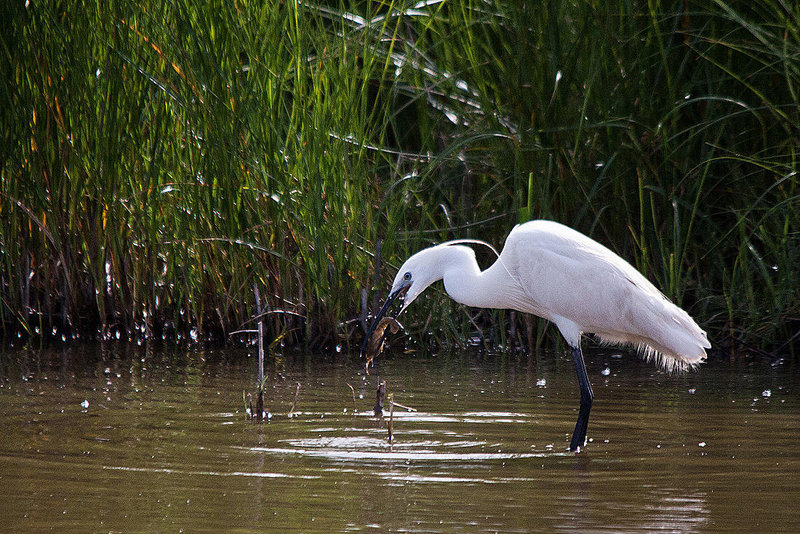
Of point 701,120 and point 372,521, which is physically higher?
point 701,120

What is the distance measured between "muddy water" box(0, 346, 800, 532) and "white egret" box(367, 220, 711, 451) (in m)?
0.34

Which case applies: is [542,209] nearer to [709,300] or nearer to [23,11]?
[709,300]

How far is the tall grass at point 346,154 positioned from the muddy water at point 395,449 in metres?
0.59

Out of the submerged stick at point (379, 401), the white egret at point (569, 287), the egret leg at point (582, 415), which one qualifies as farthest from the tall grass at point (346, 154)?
Answer: the submerged stick at point (379, 401)

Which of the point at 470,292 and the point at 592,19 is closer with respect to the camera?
the point at 470,292

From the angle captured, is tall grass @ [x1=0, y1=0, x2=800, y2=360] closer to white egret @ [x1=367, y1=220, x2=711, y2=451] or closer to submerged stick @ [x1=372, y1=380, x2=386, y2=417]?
white egret @ [x1=367, y1=220, x2=711, y2=451]

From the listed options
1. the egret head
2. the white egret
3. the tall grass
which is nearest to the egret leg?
the white egret

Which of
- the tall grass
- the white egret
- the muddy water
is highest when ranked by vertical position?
the tall grass

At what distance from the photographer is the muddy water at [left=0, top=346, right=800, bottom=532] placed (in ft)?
10.6

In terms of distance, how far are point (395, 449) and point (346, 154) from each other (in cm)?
262

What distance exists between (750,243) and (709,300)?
426 mm

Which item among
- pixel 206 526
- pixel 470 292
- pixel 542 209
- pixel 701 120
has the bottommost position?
pixel 206 526

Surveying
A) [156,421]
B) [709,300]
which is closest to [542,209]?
[709,300]

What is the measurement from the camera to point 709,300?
6746mm
